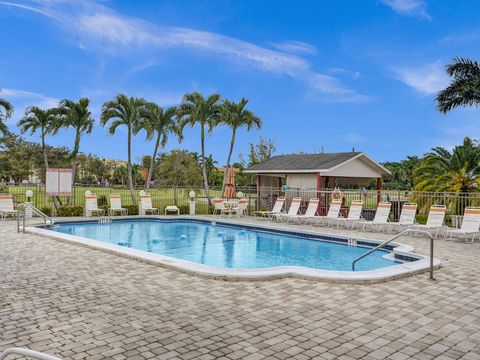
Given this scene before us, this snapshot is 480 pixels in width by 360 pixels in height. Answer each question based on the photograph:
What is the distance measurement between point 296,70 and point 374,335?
21537mm

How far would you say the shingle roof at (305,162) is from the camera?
2217 cm

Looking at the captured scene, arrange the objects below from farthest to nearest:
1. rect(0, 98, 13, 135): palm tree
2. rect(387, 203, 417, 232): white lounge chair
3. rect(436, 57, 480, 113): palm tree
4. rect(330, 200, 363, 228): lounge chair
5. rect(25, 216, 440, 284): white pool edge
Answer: rect(436, 57, 480, 113): palm tree, rect(0, 98, 13, 135): palm tree, rect(330, 200, 363, 228): lounge chair, rect(387, 203, 417, 232): white lounge chair, rect(25, 216, 440, 284): white pool edge

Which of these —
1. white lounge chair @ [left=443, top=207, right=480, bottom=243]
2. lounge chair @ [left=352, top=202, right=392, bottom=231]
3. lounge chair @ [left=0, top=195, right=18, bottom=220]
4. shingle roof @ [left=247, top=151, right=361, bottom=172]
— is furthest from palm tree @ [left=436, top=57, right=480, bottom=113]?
lounge chair @ [left=0, top=195, right=18, bottom=220]

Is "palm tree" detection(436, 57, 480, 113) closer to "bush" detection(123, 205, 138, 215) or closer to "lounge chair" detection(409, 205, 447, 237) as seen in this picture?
"lounge chair" detection(409, 205, 447, 237)

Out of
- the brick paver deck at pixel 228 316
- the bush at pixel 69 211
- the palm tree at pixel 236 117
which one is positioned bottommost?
the brick paver deck at pixel 228 316

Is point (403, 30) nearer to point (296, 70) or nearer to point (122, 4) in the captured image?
point (296, 70)

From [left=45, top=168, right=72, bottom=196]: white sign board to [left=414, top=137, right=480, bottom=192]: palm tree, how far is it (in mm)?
16617

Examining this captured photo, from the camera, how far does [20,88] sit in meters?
24.4

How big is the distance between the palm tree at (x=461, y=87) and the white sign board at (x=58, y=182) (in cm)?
1969

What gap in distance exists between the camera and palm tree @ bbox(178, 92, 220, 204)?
25125 millimetres

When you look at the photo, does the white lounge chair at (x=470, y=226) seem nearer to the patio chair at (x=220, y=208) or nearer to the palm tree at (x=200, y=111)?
the patio chair at (x=220, y=208)

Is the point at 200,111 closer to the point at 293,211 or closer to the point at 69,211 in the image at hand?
the point at 69,211

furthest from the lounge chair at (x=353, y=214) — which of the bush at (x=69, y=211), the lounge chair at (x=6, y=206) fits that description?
the lounge chair at (x=6, y=206)

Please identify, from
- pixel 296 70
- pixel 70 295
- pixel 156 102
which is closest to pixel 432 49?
pixel 296 70
